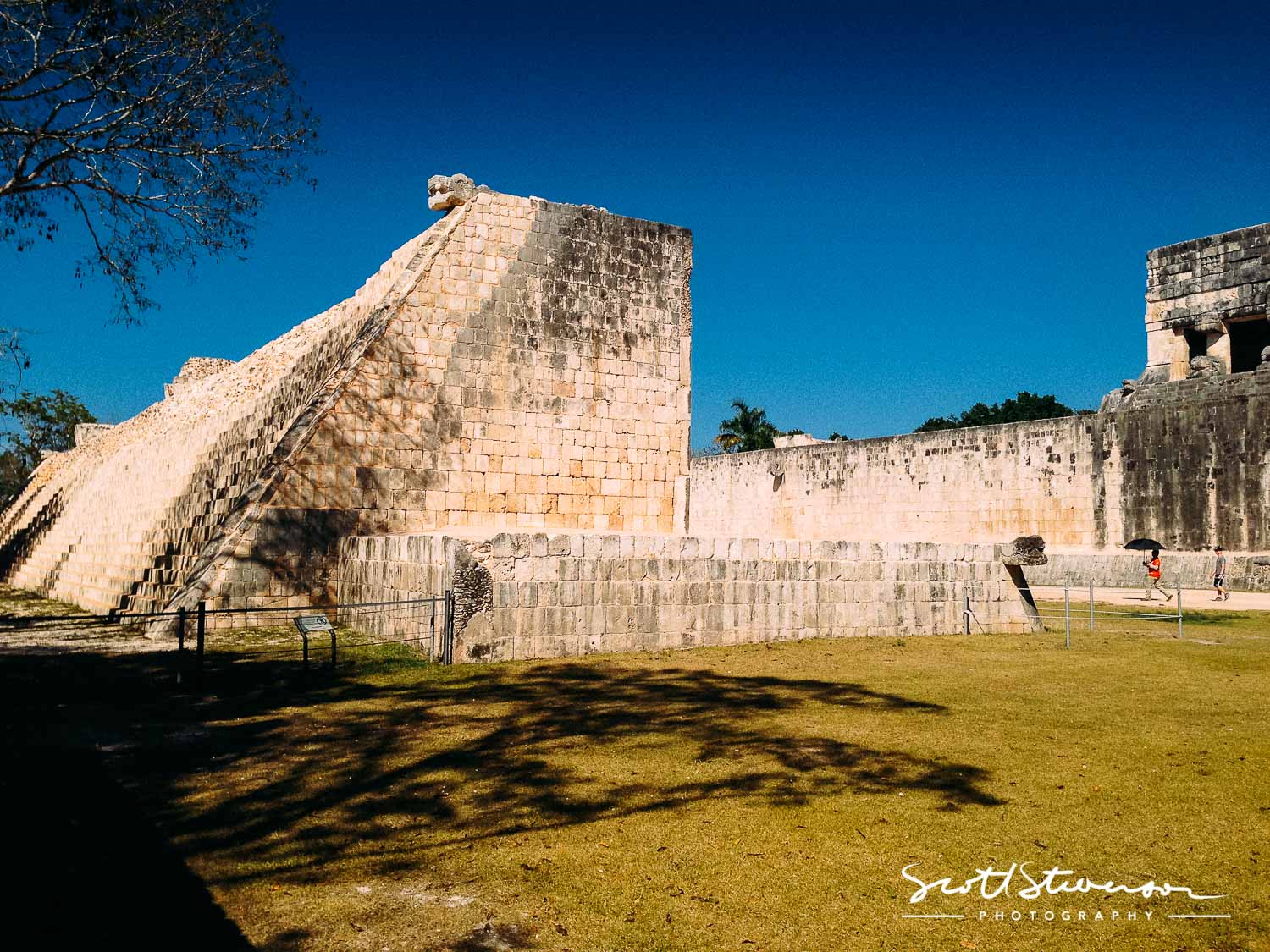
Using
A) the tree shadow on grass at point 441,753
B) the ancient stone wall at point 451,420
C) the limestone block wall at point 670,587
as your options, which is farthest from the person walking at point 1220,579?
the tree shadow on grass at point 441,753

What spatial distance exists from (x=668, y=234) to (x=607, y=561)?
7.23 m

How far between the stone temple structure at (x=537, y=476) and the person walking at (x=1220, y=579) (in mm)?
1490

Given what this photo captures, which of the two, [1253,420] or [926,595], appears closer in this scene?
[926,595]

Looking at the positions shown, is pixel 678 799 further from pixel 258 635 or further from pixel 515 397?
pixel 515 397

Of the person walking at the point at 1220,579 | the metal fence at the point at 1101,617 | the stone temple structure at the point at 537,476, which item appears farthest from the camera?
the person walking at the point at 1220,579

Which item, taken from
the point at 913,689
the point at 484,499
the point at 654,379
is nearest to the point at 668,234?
the point at 654,379

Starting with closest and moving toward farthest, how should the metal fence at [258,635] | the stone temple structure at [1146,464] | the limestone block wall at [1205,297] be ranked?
the metal fence at [258,635] → the stone temple structure at [1146,464] → the limestone block wall at [1205,297]

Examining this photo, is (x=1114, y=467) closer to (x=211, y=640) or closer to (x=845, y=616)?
(x=845, y=616)

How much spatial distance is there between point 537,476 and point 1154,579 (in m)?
13.0

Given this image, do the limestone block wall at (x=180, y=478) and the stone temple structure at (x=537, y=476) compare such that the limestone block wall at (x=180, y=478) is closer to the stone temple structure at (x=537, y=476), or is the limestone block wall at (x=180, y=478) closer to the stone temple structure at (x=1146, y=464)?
the stone temple structure at (x=537, y=476)

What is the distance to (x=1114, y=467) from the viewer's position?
20.6 metres

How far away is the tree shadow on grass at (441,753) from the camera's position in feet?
13.7

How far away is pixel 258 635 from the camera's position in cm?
977

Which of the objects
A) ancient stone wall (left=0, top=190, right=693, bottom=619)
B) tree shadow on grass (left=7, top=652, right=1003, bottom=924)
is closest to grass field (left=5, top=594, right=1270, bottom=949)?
tree shadow on grass (left=7, top=652, right=1003, bottom=924)
